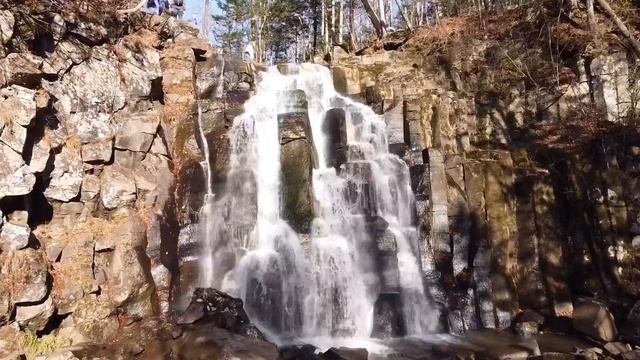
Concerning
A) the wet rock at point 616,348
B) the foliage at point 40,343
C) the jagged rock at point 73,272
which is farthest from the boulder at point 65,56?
the wet rock at point 616,348

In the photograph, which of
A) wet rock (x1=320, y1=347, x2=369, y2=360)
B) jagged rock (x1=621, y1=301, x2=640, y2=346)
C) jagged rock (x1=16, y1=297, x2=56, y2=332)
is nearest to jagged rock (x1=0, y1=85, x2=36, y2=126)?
Answer: jagged rock (x1=16, y1=297, x2=56, y2=332)

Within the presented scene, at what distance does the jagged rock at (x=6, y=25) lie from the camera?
8562 millimetres

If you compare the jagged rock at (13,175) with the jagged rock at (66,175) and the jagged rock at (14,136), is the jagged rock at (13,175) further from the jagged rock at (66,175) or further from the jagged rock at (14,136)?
the jagged rock at (66,175)

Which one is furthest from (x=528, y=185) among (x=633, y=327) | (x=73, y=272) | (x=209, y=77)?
(x=73, y=272)

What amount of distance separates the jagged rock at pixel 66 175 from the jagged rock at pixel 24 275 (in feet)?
4.95

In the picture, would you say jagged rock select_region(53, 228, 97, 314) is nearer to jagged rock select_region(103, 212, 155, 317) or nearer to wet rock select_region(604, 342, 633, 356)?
jagged rock select_region(103, 212, 155, 317)

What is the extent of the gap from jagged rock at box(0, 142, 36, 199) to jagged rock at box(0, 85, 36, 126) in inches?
21.4

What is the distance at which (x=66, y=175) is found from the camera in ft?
30.2

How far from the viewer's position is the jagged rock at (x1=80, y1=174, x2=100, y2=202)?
9.43m

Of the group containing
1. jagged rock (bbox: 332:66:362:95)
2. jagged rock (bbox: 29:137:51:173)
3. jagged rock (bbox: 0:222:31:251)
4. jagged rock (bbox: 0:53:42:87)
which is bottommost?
jagged rock (bbox: 0:222:31:251)

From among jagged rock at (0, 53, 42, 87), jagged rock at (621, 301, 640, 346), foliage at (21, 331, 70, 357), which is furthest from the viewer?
jagged rock at (621, 301, 640, 346)

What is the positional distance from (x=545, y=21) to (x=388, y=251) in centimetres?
1010

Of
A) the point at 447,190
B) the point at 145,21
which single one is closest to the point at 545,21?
the point at 447,190

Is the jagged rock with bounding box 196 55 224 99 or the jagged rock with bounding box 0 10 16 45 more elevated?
the jagged rock with bounding box 196 55 224 99
